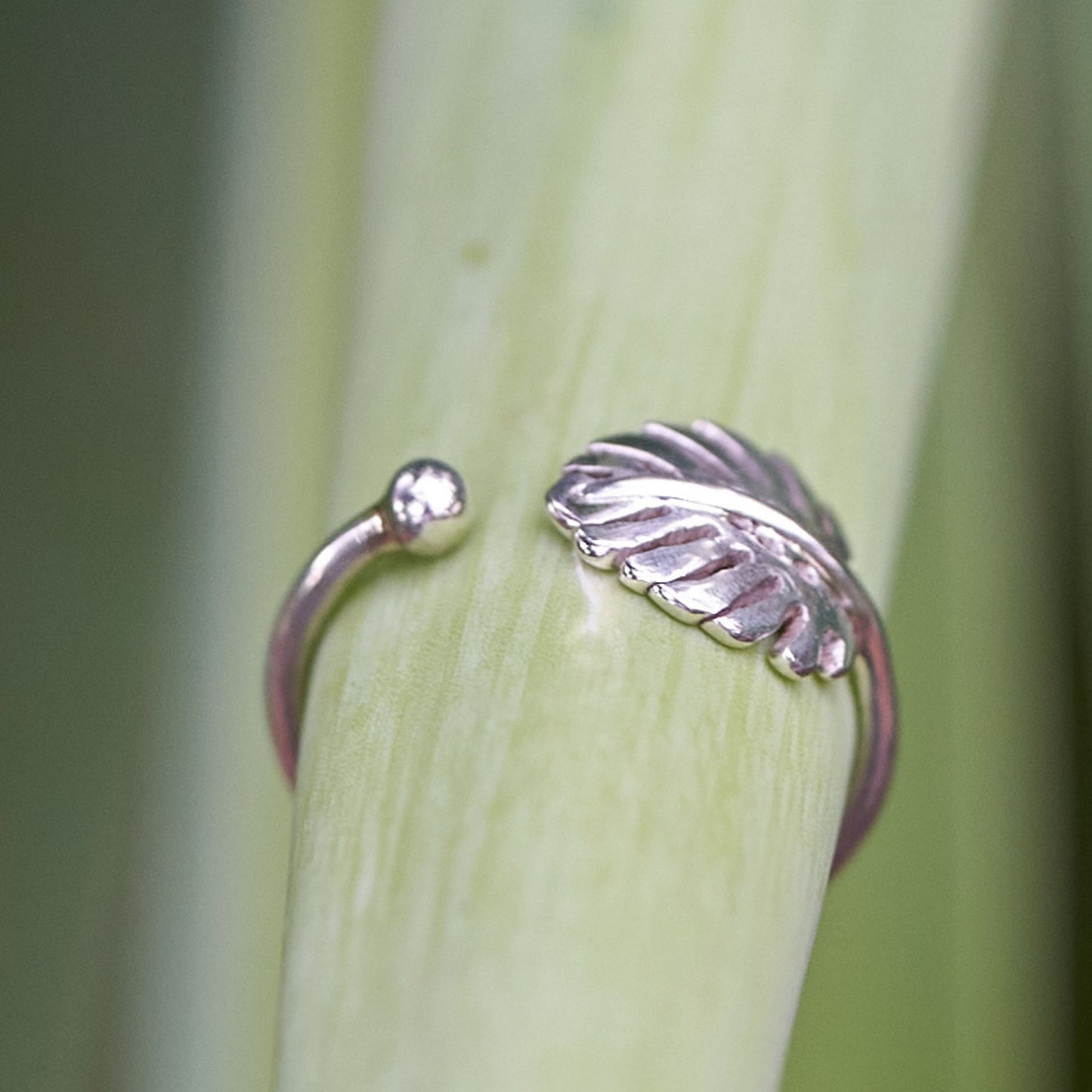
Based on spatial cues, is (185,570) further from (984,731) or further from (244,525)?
(984,731)

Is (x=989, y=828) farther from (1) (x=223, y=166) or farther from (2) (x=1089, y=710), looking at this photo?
(1) (x=223, y=166)

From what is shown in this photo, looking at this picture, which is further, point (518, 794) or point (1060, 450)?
point (1060, 450)

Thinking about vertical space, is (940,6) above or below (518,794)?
above

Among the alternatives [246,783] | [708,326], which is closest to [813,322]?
[708,326]
